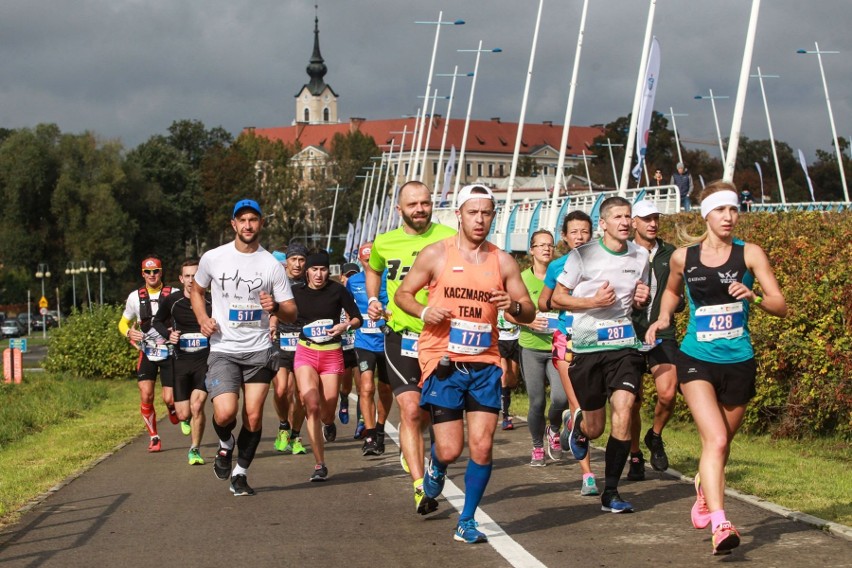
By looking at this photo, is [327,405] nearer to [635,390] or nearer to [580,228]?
[580,228]

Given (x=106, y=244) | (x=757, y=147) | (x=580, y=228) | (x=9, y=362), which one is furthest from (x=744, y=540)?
(x=757, y=147)

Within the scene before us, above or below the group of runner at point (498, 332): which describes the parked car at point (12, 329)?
below

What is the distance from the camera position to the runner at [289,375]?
13703mm

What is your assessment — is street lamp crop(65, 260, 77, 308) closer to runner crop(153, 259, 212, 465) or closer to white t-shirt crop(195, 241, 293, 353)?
runner crop(153, 259, 212, 465)

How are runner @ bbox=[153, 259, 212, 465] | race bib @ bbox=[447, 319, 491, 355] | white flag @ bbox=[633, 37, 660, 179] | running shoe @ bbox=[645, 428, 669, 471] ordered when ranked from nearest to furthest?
race bib @ bbox=[447, 319, 491, 355], running shoe @ bbox=[645, 428, 669, 471], runner @ bbox=[153, 259, 212, 465], white flag @ bbox=[633, 37, 660, 179]

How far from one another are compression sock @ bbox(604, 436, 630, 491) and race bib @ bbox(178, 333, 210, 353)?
5.85 meters

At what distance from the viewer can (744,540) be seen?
26.5 feet

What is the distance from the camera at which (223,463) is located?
11117 millimetres

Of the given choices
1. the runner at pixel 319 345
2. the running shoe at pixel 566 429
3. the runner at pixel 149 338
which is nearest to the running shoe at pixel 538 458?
the running shoe at pixel 566 429

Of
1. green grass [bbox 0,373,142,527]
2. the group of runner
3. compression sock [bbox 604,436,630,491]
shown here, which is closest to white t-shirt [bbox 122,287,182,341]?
green grass [bbox 0,373,142,527]

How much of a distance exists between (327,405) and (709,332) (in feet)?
17.5

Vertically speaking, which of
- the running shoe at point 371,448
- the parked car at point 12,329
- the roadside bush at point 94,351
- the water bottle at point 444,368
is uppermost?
the water bottle at point 444,368

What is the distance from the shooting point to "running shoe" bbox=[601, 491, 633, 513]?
365 inches

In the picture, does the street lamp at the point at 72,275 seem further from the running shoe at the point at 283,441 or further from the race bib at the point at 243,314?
the race bib at the point at 243,314
